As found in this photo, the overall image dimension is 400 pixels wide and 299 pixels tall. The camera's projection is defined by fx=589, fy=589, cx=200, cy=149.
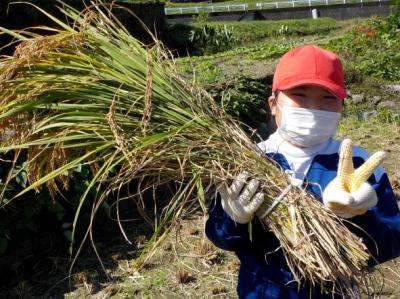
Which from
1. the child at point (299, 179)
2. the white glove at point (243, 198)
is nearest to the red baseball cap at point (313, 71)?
the child at point (299, 179)

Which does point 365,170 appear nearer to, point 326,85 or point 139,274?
point 326,85

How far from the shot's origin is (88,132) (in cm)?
159

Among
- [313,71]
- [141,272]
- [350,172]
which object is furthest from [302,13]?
[350,172]

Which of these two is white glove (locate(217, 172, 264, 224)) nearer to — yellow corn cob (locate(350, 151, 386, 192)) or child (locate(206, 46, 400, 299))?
child (locate(206, 46, 400, 299))

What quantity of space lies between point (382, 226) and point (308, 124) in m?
0.32

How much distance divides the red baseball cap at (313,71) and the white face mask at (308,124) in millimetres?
62

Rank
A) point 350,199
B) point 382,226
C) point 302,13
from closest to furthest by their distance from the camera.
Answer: point 350,199 < point 382,226 < point 302,13

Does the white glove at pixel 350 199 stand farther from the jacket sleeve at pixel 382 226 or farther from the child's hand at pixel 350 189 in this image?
the jacket sleeve at pixel 382 226

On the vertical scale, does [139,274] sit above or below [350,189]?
below

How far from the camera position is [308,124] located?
152cm

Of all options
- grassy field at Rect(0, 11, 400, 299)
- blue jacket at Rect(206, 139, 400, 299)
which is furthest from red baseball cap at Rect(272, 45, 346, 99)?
grassy field at Rect(0, 11, 400, 299)

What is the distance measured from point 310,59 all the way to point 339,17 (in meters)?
24.4

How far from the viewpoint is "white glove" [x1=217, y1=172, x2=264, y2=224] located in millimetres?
1453

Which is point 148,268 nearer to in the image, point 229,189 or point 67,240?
point 67,240
